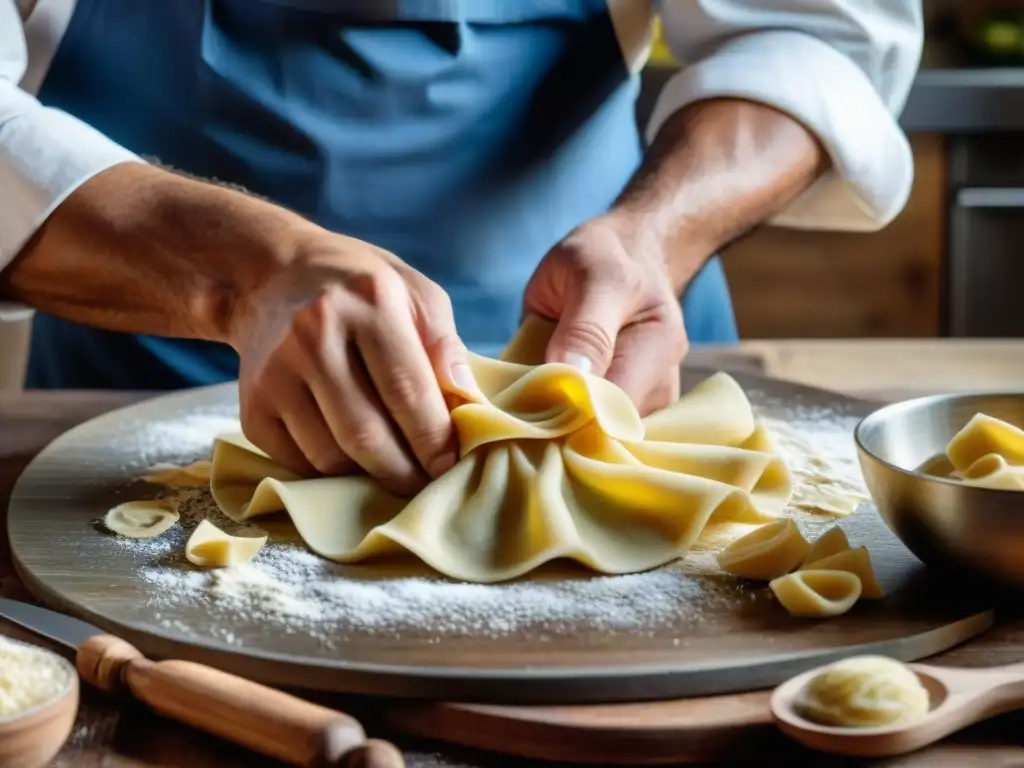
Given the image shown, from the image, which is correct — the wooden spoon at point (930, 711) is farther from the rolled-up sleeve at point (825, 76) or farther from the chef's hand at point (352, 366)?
the rolled-up sleeve at point (825, 76)

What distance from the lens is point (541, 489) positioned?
40.4 inches

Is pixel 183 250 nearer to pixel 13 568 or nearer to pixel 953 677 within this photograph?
pixel 13 568

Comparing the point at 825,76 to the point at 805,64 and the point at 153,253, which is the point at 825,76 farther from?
the point at 153,253

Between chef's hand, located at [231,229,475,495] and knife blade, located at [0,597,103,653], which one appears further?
chef's hand, located at [231,229,475,495]

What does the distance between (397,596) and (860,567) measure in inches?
12.1

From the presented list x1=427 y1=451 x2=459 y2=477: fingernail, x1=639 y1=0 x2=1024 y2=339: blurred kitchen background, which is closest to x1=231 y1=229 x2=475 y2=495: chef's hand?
x1=427 y1=451 x2=459 y2=477: fingernail

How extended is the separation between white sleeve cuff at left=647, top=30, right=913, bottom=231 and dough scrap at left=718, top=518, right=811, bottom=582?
73cm

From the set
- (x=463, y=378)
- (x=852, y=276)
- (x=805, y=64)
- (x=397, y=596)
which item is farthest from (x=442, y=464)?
(x=852, y=276)

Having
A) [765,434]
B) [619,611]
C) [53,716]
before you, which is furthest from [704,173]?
[53,716]

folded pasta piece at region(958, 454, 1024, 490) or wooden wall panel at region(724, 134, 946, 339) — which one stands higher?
folded pasta piece at region(958, 454, 1024, 490)

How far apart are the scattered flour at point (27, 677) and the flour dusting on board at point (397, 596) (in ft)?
0.38

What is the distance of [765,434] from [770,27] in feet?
2.12

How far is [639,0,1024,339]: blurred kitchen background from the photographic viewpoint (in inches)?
114

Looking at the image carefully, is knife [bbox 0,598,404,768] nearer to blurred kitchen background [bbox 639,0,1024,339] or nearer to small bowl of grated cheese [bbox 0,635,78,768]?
small bowl of grated cheese [bbox 0,635,78,768]
